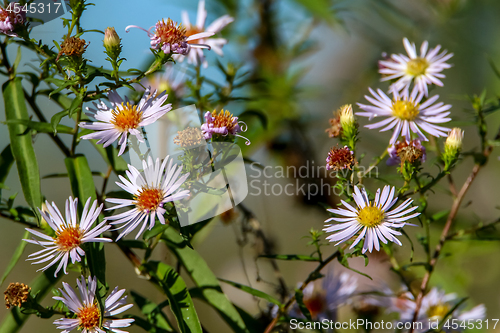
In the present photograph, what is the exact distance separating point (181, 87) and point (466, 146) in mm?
1463

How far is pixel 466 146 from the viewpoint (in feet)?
5.96

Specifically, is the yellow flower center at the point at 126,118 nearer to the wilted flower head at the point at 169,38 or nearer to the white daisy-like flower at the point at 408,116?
the wilted flower head at the point at 169,38

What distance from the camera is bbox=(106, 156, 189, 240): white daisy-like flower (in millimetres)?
554

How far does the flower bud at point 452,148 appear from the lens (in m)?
0.67

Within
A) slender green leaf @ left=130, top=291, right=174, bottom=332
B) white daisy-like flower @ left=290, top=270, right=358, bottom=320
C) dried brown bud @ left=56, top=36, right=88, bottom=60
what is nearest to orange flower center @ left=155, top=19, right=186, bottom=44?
dried brown bud @ left=56, top=36, right=88, bottom=60

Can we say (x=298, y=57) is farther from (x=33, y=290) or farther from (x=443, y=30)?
(x=33, y=290)

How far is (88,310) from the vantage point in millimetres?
577

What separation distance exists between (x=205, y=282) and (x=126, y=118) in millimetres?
321

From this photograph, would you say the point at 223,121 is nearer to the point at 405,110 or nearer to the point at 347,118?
the point at 347,118

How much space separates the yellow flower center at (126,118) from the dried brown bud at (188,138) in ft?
0.21

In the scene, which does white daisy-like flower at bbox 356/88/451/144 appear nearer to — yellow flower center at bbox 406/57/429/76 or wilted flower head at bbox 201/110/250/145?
yellow flower center at bbox 406/57/429/76

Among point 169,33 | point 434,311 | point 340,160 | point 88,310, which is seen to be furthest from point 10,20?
point 434,311

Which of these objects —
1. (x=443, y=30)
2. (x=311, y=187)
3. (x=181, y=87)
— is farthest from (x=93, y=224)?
(x=443, y=30)

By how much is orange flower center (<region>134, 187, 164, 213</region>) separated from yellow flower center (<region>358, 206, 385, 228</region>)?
0.30m
